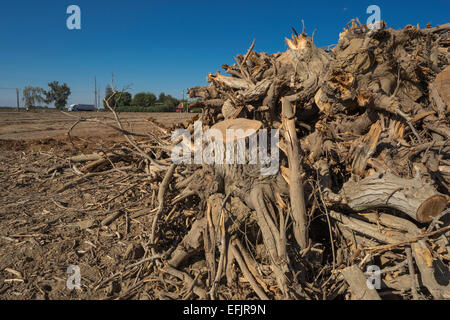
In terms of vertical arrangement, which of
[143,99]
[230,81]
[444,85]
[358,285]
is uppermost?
[143,99]

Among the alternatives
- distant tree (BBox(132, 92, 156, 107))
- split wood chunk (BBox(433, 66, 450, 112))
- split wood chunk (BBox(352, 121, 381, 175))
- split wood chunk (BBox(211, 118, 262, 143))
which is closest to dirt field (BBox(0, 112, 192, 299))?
split wood chunk (BBox(211, 118, 262, 143))

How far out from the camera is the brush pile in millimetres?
2291

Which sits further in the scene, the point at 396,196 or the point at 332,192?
the point at 332,192

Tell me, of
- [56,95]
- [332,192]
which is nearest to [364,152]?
[332,192]

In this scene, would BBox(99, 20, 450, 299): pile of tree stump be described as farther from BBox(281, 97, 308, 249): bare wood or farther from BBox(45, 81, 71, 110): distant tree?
BBox(45, 81, 71, 110): distant tree

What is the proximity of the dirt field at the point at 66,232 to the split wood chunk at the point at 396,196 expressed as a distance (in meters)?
1.91

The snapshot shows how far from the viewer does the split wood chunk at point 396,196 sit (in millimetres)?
2107

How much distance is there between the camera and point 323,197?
2.61m

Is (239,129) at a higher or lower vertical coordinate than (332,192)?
higher

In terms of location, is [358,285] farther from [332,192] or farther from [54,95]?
[54,95]

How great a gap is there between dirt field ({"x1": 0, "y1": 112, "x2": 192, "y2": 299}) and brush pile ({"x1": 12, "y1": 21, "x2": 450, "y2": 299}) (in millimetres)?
93

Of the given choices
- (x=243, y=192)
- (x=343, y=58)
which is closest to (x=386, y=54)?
(x=343, y=58)

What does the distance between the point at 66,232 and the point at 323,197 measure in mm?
2778

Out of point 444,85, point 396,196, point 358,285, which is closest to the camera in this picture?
point 358,285
